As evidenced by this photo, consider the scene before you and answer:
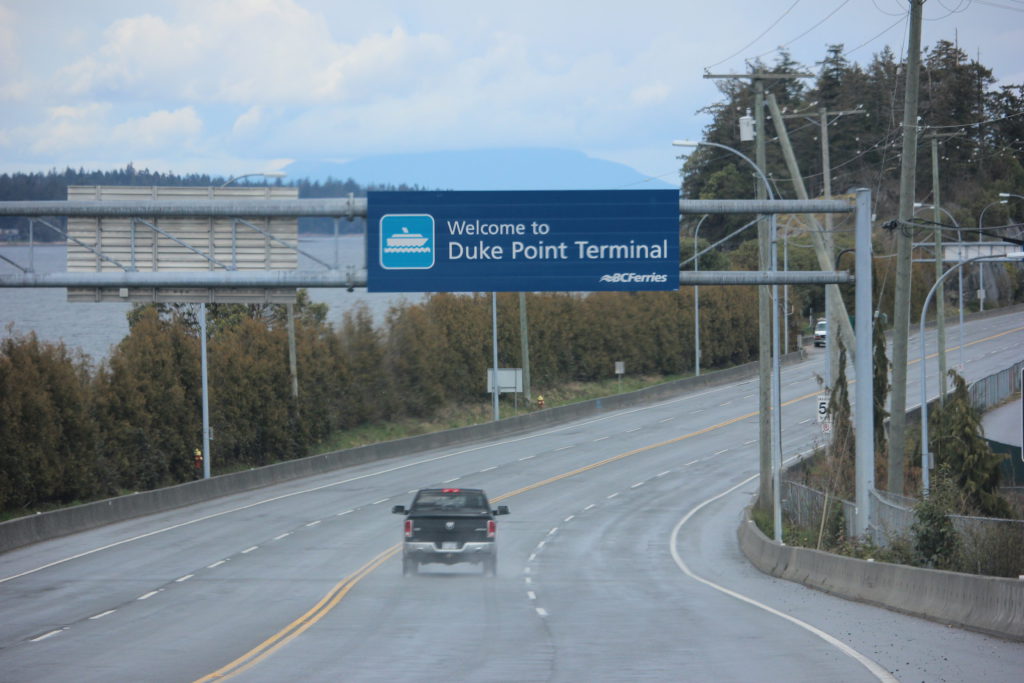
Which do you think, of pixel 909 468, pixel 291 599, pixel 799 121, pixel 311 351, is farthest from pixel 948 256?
pixel 799 121

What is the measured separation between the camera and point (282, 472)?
50969mm

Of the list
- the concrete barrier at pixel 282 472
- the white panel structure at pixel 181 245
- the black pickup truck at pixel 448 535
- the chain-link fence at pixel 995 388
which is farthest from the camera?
the chain-link fence at pixel 995 388

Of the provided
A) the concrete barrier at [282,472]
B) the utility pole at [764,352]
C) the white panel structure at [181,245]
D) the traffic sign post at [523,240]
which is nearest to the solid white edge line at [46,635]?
the white panel structure at [181,245]

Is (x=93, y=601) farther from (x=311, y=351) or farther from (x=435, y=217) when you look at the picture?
(x=311, y=351)

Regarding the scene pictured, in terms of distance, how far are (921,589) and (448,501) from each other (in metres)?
11.0

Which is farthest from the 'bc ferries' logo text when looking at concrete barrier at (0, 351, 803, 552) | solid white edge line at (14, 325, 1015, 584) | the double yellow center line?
concrete barrier at (0, 351, 803, 552)

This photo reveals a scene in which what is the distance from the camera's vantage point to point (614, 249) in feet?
76.7

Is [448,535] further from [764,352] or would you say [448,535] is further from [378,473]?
[378,473]

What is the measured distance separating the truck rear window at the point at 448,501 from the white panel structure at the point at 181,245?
218 inches

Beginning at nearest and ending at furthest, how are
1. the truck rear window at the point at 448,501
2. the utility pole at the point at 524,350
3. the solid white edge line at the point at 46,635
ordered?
the solid white edge line at the point at 46,635
the truck rear window at the point at 448,501
the utility pole at the point at 524,350

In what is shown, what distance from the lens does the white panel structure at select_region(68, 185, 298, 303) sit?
23625mm

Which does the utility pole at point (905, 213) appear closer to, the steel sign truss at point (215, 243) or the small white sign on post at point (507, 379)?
the steel sign truss at point (215, 243)

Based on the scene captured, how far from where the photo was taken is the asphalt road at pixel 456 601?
1427cm

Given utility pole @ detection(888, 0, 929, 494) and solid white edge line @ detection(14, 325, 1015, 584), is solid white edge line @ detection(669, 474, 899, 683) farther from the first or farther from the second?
solid white edge line @ detection(14, 325, 1015, 584)
